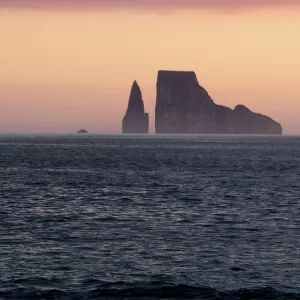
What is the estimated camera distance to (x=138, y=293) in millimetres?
24422

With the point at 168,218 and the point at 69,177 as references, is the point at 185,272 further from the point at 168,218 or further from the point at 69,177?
the point at 69,177

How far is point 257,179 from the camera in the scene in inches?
3172

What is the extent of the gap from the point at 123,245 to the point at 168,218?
10239 millimetres

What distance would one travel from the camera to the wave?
23953mm

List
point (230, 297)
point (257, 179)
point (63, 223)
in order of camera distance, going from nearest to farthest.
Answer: point (230, 297), point (63, 223), point (257, 179)

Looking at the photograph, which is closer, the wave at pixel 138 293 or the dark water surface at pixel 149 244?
the wave at pixel 138 293

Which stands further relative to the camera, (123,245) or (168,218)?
(168,218)

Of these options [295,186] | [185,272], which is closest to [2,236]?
[185,272]

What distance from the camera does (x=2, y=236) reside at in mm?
35500

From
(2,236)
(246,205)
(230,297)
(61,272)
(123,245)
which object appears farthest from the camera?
(246,205)

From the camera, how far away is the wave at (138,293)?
23953 millimetres

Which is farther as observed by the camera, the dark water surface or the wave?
the dark water surface

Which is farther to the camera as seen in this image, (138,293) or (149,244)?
(149,244)

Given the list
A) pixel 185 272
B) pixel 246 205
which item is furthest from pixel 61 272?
pixel 246 205
